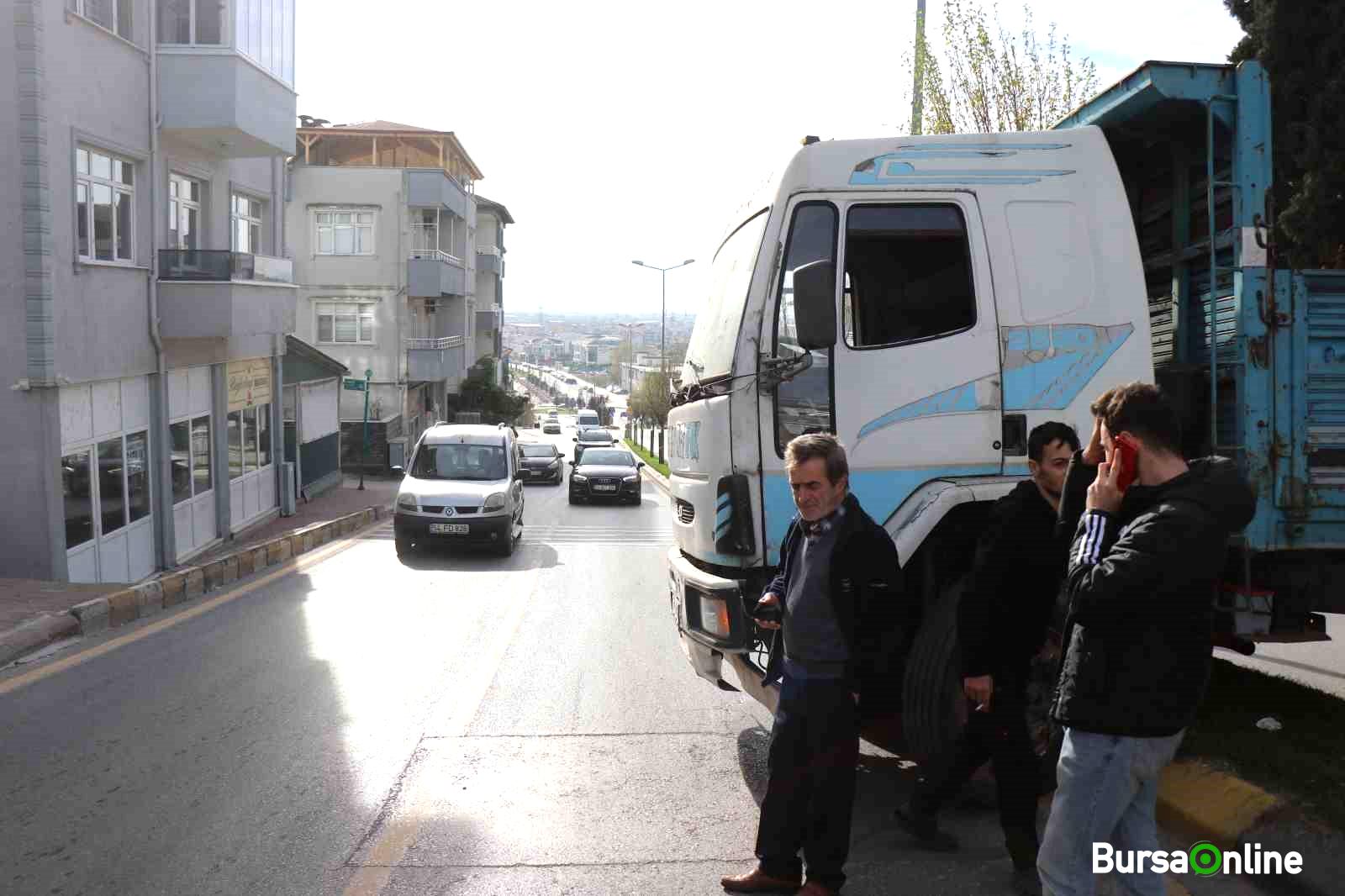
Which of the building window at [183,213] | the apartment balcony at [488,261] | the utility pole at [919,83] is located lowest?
the building window at [183,213]

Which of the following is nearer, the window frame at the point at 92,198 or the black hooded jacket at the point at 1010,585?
the black hooded jacket at the point at 1010,585

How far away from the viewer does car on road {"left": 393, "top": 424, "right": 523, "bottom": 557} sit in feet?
53.7

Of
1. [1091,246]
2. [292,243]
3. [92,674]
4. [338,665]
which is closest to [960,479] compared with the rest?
[1091,246]

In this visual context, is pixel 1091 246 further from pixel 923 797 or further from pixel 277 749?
pixel 277 749

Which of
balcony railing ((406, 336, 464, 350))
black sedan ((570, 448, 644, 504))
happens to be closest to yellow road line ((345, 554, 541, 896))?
black sedan ((570, 448, 644, 504))

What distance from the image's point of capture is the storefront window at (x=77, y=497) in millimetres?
14344

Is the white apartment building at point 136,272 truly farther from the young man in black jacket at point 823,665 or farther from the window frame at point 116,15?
the young man in black jacket at point 823,665

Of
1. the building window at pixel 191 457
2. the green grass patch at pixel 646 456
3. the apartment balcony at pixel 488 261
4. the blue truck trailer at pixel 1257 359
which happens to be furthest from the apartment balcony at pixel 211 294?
the apartment balcony at pixel 488 261

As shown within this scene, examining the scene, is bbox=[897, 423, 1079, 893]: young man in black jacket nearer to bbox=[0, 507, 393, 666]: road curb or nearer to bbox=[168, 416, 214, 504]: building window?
bbox=[0, 507, 393, 666]: road curb

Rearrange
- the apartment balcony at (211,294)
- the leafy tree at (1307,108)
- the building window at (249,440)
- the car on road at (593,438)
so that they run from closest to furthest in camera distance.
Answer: the apartment balcony at (211,294) → the leafy tree at (1307,108) → the building window at (249,440) → the car on road at (593,438)

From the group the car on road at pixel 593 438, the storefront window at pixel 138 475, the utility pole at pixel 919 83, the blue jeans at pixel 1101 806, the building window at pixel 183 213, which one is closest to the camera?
the blue jeans at pixel 1101 806

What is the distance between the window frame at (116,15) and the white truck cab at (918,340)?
12.3m

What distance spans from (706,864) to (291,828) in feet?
6.17

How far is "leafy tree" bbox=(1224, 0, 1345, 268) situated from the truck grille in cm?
1484
